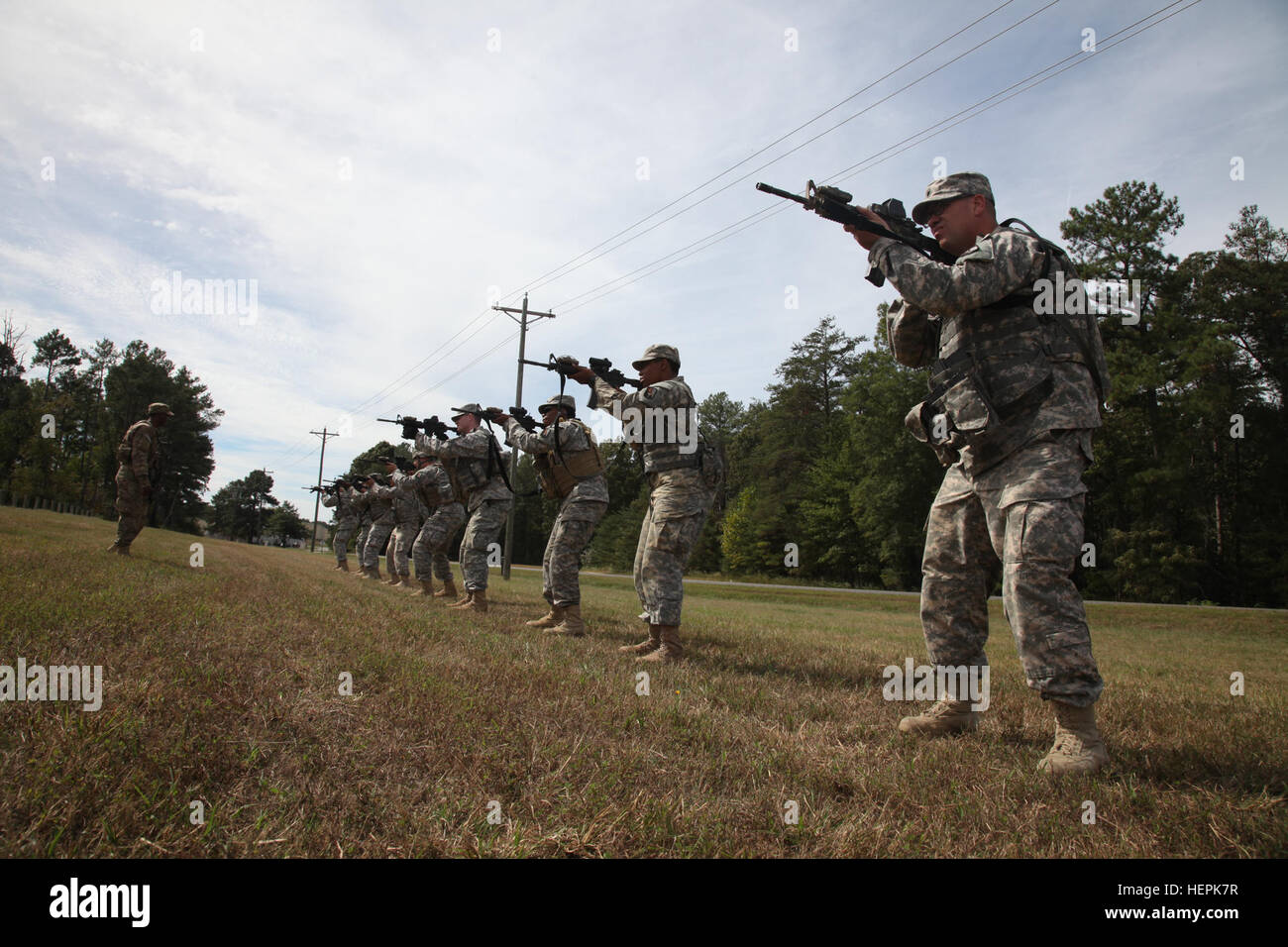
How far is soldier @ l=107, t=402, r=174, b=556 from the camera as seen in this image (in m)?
11.8

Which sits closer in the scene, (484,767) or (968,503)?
(484,767)

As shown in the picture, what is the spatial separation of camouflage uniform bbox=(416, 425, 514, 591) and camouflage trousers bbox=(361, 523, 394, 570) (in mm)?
7828

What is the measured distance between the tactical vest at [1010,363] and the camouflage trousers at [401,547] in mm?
13336

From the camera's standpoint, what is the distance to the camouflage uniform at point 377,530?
1770 centimetres

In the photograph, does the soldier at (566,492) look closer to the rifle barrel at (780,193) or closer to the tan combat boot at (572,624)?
the tan combat boot at (572,624)

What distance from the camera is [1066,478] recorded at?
3.11 metres

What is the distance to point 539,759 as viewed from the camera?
266 cm

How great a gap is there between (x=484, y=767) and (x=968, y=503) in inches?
111

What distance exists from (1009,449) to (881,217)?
156 centimetres
